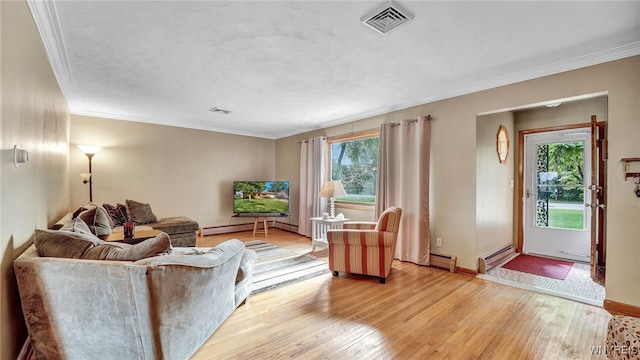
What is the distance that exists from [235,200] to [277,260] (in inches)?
94.8

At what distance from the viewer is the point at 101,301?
61.2 inches

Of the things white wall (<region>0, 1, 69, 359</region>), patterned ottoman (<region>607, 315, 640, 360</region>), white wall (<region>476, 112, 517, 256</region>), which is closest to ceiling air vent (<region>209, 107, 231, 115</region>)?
white wall (<region>0, 1, 69, 359</region>)

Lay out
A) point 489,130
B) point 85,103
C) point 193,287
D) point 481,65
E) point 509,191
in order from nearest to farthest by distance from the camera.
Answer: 1. point 193,287
2. point 481,65
3. point 489,130
4. point 85,103
5. point 509,191

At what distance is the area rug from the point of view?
323cm

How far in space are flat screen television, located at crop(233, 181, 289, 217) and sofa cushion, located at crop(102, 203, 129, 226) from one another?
2.02 meters

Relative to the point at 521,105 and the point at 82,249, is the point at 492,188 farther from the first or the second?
the point at 82,249

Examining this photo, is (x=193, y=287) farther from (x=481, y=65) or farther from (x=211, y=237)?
(x=211, y=237)

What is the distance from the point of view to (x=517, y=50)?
8.52 ft

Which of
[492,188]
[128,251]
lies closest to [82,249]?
[128,251]

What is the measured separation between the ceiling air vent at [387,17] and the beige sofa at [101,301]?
7.07 feet

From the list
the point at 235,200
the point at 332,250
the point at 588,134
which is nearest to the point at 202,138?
the point at 235,200

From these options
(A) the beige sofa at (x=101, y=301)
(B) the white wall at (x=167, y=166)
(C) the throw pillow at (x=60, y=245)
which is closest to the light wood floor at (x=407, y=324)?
(A) the beige sofa at (x=101, y=301)

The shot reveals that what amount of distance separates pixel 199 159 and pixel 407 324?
5245 millimetres

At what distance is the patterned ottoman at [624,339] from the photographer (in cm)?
131
